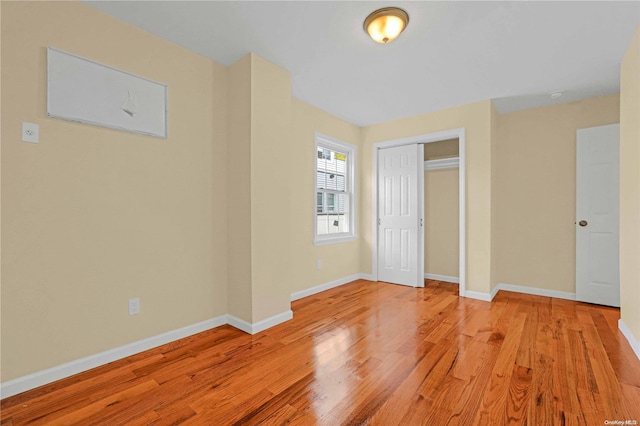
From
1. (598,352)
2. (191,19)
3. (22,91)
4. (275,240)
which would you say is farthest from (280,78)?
(598,352)

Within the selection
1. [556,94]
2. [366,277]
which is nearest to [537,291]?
[366,277]

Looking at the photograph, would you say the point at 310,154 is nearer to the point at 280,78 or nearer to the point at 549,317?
the point at 280,78

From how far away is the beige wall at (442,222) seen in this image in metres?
4.72

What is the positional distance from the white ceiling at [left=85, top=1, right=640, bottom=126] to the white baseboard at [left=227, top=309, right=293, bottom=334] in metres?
2.54

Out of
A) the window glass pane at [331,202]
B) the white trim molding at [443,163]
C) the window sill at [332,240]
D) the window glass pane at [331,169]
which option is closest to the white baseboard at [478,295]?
the window sill at [332,240]

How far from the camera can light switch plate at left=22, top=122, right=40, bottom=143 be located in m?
1.81

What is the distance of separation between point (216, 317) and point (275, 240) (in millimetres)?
947

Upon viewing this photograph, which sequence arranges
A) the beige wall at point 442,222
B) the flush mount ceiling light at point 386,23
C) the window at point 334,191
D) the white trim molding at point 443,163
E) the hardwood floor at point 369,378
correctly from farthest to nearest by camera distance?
1. the beige wall at point 442,222
2. the white trim molding at point 443,163
3. the window at point 334,191
4. the flush mount ceiling light at point 386,23
5. the hardwood floor at point 369,378

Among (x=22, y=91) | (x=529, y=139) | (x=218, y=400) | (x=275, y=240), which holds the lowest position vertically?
(x=218, y=400)

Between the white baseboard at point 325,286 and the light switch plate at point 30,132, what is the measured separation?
281cm

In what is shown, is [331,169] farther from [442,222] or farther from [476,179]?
[442,222]

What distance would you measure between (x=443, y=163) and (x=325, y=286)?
278cm

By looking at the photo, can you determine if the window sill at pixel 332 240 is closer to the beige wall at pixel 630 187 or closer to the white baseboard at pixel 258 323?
the white baseboard at pixel 258 323

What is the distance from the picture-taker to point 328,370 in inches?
79.8
